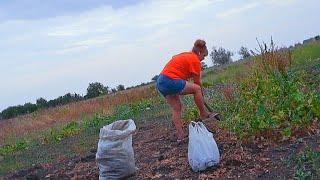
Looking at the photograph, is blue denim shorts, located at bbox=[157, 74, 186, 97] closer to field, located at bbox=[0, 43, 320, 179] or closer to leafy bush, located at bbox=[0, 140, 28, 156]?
field, located at bbox=[0, 43, 320, 179]

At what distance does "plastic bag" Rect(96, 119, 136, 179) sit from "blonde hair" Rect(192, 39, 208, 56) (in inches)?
64.6

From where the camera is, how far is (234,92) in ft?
32.7

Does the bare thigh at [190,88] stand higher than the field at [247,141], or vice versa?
the bare thigh at [190,88]

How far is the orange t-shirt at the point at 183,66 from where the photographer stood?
319 inches

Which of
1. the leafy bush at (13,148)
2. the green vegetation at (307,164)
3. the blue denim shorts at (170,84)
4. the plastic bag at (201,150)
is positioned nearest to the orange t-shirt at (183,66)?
the blue denim shorts at (170,84)

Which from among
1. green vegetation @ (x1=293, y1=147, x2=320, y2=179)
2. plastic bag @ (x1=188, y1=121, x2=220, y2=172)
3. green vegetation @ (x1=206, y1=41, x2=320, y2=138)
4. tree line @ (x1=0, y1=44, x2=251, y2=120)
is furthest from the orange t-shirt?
tree line @ (x1=0, y1=44, x2=251, y2=120)

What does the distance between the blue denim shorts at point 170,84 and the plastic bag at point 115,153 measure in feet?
3.98

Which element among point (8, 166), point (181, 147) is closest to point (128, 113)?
point (8, 166)

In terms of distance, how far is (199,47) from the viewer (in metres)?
8.20

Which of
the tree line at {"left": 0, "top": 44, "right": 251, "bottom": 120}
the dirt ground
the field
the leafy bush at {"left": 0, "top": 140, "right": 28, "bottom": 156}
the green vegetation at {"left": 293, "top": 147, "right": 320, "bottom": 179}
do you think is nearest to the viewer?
the green vegetation at {"left": 293, "top": 147, "right": 320, "bottom": 179}

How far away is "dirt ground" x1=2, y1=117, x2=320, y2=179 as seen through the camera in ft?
20.6

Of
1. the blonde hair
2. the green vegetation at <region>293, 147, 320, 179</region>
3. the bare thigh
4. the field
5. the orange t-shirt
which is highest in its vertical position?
the blonde hair

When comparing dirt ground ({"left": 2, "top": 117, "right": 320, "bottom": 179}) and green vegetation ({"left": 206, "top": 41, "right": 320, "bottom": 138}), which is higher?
green vegetation ({"left": 206, "top": 41, "right": 320, "bottom": 138})

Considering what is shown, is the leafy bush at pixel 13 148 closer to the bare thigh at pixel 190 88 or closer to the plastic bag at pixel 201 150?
the bare thigh at pixel 190 88
